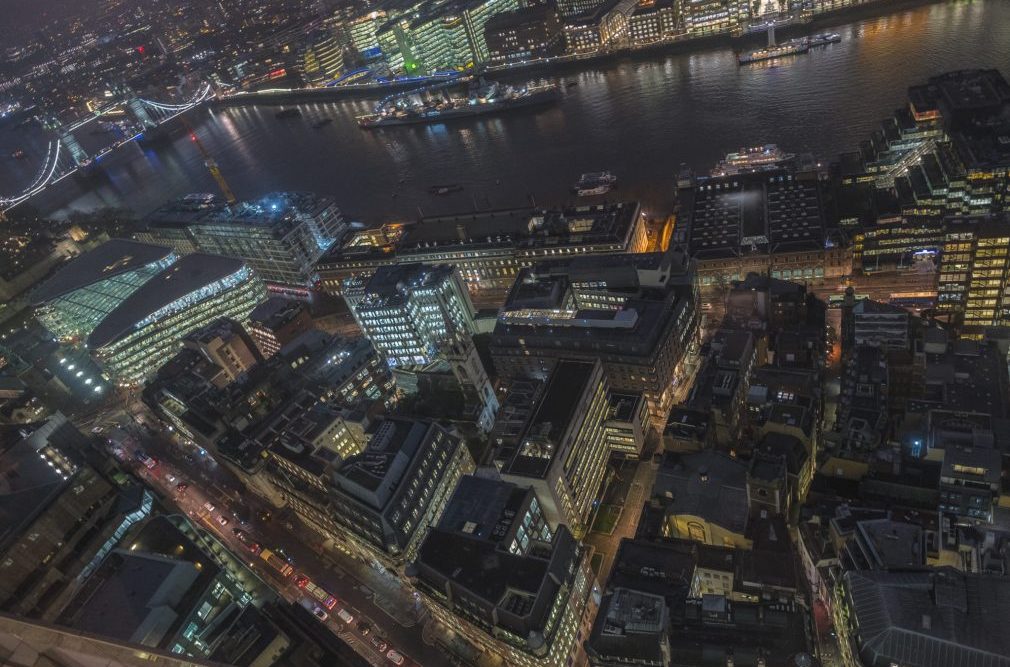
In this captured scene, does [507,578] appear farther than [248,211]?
No

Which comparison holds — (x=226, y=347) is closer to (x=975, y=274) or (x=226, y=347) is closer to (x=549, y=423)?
(x=549, y=423)

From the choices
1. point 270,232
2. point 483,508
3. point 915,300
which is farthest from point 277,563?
point 915,300

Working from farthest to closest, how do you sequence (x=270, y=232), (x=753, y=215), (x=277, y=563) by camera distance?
1. (x=270, y=232)
2. (x=753, y=215)
3. (x=277, y=563)

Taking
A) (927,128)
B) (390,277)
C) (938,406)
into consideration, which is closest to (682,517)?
(938,406)

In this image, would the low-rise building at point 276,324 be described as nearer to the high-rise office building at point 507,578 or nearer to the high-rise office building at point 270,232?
the high-rise office building at point 270,232

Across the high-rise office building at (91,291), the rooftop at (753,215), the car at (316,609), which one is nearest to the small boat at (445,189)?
the rooftop at (753,215)

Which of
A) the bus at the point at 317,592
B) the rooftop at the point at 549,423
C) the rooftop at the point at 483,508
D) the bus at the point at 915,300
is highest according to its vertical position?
the rooftop at the point at 483,508
